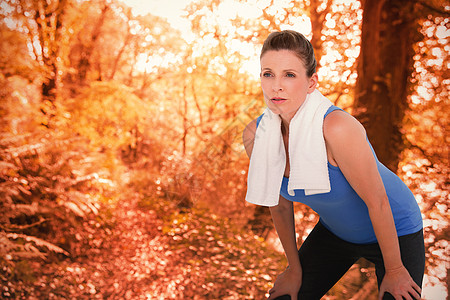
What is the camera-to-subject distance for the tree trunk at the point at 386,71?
2.75m

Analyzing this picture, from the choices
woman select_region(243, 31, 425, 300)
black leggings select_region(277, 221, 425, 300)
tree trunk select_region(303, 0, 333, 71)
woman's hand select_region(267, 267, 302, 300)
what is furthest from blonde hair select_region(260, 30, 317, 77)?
tree trunk select_region(303, 0, 333, 71)

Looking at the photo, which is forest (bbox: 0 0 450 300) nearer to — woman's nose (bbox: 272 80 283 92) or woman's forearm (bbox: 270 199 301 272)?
woman's forearm (bbox: 270 199 301 272)

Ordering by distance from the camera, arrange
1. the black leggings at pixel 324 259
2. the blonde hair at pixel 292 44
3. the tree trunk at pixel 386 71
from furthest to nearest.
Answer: the tree trunk at pixel 386 71, the black leggings at pixel 324 259, the blonde hair at pixel 292 44

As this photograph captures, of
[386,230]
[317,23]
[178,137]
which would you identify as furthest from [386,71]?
[178,137]

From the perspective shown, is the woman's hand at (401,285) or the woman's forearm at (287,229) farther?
the woman's forearm at (287,229)

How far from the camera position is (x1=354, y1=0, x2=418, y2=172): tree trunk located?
2746mm

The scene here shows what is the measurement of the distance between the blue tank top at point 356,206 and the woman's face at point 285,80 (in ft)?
0.38

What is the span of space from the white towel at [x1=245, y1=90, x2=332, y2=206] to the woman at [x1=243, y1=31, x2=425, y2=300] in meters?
0.02

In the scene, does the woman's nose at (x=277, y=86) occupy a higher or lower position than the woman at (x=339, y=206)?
higher

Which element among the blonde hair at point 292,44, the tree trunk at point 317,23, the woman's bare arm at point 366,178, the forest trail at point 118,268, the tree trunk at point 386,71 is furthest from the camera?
the tree trunk at point 317,23

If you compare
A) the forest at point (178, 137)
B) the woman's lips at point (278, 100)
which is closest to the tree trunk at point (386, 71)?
the forest at point (178, 137)

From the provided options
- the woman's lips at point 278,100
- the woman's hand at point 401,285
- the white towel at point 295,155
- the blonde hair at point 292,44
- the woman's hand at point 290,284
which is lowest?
the woman's hand at point 290,284

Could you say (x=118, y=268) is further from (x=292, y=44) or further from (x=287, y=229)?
(x=292, y=44)

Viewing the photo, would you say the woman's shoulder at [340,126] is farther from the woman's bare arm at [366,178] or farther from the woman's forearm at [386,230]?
the woman's forearm at [386,230]
